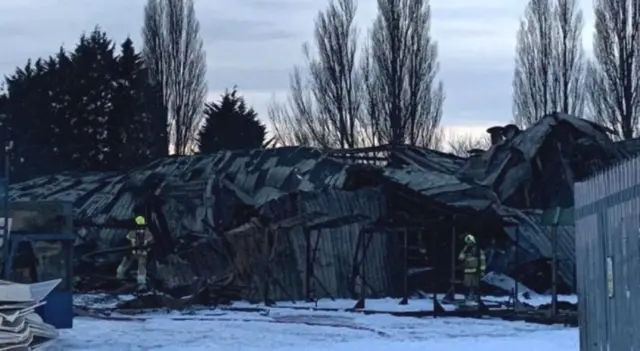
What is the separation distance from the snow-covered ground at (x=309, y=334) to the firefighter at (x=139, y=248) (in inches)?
317

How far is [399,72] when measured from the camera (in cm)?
5859

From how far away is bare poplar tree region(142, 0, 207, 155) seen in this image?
65188 millimetres

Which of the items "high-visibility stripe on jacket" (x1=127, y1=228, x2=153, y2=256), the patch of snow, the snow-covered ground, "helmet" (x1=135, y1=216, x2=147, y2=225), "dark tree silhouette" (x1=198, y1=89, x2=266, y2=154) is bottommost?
the snow-covered ground

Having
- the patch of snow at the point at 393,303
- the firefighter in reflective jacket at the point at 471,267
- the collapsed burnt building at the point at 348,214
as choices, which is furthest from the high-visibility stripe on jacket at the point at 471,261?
the patch of snow at the point at 393,303

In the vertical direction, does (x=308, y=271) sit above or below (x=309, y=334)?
above

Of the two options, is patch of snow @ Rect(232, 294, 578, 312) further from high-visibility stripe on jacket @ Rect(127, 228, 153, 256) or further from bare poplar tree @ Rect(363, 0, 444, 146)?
bare poplar tree @ Rect(363, 0, 444, 146)

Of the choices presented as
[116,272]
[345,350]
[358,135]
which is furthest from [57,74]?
[345,350]

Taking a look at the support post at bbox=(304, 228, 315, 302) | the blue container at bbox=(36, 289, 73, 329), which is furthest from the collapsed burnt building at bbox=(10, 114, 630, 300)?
the blue container at bbox=(36, 289, 73, 329)

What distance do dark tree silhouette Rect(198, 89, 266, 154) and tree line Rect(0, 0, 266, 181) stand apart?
5 cm

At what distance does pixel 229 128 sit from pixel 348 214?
1197 inches

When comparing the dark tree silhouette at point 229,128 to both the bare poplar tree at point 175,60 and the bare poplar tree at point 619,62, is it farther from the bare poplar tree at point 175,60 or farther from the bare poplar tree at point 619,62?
the bare poplar tree at point 619,62

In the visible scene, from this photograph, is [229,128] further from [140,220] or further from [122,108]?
[140,220]

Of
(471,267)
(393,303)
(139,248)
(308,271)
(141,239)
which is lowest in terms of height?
(393,303)

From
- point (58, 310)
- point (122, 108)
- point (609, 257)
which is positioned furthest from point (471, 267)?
point (122, 108)
